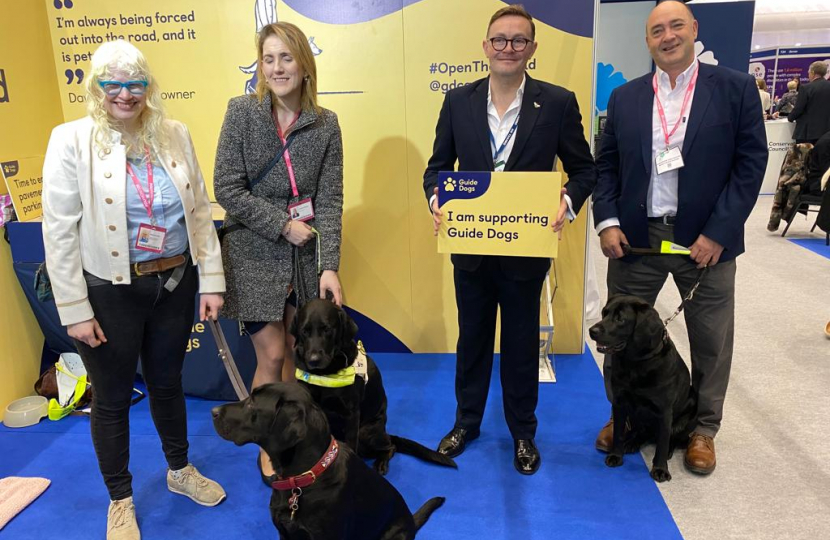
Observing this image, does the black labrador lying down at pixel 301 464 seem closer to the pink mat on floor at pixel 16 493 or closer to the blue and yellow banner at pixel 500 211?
the blue and yellow banner at pixel 500 211

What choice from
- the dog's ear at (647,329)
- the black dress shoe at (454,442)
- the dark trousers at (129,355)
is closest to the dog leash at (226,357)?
the dark trousers at (129,355)

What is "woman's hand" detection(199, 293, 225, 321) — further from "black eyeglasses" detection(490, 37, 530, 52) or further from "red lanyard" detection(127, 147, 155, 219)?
"black eyeglasses" detection(490, 37, 530, 52)

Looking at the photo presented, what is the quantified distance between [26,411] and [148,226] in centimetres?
187

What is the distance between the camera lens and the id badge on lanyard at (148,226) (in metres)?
1.84

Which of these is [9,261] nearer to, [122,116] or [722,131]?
[122,116]

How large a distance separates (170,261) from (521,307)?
137 centimetres

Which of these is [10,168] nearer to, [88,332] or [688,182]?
[88,332]

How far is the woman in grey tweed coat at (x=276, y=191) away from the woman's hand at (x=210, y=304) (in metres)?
0.12

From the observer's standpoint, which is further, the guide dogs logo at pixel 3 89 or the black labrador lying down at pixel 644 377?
the guide dogs logo at pixel 3 89

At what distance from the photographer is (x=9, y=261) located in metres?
3.13

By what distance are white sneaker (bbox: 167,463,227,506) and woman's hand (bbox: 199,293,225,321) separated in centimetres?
72

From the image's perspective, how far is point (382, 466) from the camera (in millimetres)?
2502

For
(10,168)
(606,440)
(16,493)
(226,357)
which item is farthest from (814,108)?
(16,493)

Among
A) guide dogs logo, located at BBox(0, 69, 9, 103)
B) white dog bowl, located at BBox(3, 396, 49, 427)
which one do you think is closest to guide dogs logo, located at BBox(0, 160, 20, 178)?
guide dogs logo, located at BBox(0, 69, 9, 103)
